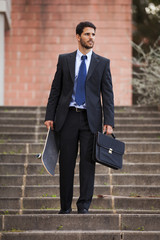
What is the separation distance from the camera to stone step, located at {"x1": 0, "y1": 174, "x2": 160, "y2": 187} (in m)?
5.84

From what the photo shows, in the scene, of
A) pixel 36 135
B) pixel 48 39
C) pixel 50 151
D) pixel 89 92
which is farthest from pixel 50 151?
pixel 48 39

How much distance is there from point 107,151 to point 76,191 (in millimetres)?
1337

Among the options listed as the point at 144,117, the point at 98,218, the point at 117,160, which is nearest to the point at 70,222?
the point at 98,218

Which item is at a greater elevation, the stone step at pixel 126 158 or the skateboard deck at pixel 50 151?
the skateboard deck at pixel 50 151

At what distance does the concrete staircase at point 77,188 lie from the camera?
14.4 feet

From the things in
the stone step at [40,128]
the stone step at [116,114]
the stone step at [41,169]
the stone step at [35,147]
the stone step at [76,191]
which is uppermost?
the stone step at [116,114]

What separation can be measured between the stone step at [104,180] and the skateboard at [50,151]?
1.34 m

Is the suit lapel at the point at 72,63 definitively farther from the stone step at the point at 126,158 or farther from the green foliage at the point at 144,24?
the green foliage at the point at 144,24

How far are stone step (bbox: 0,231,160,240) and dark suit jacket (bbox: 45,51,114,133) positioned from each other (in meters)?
0.91

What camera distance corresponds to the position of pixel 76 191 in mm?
5672

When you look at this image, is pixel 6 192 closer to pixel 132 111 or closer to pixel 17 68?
pixel 132 111

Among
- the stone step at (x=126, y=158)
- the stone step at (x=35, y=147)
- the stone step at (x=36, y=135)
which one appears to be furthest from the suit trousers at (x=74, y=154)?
the stone step at (x=36, y=135)

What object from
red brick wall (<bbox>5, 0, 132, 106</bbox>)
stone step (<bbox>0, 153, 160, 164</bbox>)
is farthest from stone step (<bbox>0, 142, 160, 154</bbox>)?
red brick wall (<bbox>5, 0, 132, 106</bbox>)

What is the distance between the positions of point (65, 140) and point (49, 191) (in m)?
1.26
